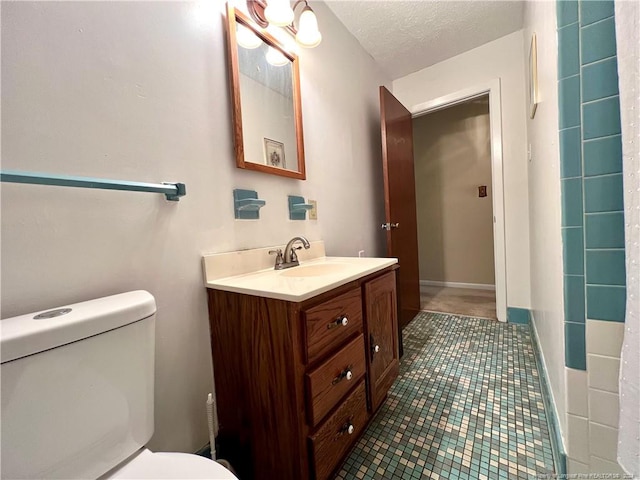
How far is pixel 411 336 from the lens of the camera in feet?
6.64

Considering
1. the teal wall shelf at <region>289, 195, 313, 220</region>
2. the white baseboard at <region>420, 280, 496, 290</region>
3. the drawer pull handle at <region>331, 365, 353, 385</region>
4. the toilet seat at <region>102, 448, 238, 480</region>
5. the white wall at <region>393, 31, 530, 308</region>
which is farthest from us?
the white baseboard at <region>420, 280, 496, 290</region>

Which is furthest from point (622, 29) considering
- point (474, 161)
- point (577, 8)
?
point (474, 161)

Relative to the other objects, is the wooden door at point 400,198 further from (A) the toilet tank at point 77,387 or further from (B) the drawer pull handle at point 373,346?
(A) the toilet tank at point 77,387

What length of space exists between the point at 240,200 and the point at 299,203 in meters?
0.38

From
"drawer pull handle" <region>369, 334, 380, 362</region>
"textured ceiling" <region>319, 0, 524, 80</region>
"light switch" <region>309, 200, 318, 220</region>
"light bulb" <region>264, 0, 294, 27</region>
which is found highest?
"textured ceiling" <region>319, 0, 524, 80</region>

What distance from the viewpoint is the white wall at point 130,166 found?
617 millimetres

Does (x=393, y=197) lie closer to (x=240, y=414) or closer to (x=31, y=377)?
(x=240, y=414)

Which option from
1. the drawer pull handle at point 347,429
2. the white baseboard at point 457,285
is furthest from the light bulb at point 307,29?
the white baseboard at point 457,285

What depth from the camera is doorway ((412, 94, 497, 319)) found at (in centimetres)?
303

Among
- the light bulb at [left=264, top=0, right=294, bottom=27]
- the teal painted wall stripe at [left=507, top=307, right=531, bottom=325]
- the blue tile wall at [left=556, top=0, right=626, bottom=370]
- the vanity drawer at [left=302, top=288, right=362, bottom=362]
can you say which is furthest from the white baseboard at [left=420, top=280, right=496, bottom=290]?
the light bulb at [left=264, top=0, right=294, bottom=27]

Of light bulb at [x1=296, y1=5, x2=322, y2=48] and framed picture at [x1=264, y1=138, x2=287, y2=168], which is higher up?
light bulb at [x1=296, y1=5, x2=322, y2=48]

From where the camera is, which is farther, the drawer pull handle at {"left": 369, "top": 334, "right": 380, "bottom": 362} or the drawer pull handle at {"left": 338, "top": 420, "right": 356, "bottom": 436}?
the drawer pull handle at {"left": 369, "top": 334, "right": 380, "bottom": 362}

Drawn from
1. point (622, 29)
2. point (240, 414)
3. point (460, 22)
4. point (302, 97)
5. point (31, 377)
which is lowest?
point (240, 414)

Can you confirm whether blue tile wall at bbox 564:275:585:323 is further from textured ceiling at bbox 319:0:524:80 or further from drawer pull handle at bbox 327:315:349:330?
textured ceiling at bbox 319:0:524:80
